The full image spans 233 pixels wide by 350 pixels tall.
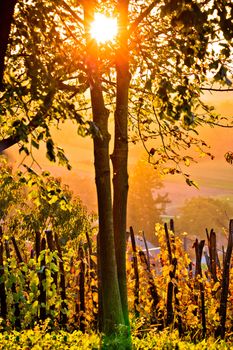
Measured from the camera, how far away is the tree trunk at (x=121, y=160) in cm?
915

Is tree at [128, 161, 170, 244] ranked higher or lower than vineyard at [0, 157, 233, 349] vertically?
higher

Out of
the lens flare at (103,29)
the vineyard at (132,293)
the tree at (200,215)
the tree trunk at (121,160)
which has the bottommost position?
the vineyard at (132,293)

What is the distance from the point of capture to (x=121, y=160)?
9.18 metres

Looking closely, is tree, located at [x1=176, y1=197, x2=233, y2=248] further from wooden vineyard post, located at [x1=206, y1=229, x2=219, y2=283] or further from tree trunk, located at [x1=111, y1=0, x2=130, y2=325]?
tree trunk, located at [x1=111, y1=0, x2=130, y2=325]

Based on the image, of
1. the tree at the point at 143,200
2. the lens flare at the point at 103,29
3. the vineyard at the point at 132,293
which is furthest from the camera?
the tree at the point at 143,200

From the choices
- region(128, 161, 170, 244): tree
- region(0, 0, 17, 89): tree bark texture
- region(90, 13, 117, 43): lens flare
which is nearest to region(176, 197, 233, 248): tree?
region(128, 161, 170, 244): tree

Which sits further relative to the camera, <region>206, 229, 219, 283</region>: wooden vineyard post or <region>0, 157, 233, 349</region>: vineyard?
<region>206, 229, 219, 283</region>: wooden vineyard post

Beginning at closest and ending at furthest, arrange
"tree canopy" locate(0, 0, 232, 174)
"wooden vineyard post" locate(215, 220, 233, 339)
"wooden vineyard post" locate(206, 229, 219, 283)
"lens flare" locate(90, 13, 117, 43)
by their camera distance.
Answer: "tree canopy" locate(0, 0, 232, 174)
"lens flare" locate(90, 13, 117, 43)
"wooden vineyard post" locate(215, 220, 233, 339)
"wooden vineyard post" locate(206, 229, 219, 283)

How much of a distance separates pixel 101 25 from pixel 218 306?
→ 5.01m

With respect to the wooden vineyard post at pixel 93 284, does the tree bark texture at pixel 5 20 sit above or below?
above

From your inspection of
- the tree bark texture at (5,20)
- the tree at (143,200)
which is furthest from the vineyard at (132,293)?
the tree at (143,200)

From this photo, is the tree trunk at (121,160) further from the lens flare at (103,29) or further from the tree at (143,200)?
the tree at (143,200)

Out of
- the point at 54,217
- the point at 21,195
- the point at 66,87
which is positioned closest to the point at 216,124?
the point at 66,87

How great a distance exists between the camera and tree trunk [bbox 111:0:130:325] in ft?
30.0
